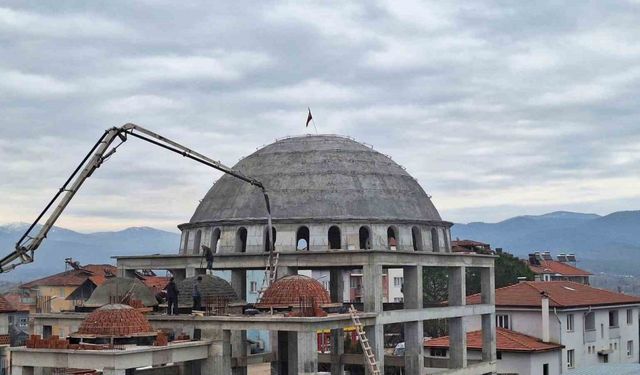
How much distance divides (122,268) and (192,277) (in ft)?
31.6

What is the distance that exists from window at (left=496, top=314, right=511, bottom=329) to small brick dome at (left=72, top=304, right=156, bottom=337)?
3577 centimetres

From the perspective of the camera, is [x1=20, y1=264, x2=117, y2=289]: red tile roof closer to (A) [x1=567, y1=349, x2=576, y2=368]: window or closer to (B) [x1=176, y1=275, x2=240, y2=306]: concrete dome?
(A) [x1=567, y1=349, x2=576, y2=368]: window

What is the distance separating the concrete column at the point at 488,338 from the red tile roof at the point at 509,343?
2604 millimetres

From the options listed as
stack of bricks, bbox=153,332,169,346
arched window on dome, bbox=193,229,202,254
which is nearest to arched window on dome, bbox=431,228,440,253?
arched window on dome, bbox=193,229,202,254

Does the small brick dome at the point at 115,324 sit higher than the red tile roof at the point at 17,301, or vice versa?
the small brick dome at the point at 115,324

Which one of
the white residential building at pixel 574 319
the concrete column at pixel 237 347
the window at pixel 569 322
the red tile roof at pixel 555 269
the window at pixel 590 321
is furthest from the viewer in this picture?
the red tile roof at pixel 555 269

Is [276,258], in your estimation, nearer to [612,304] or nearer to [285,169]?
[285,169]

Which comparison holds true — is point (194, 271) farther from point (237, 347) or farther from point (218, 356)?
point (218, 356)

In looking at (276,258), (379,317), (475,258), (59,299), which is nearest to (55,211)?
(276,258)

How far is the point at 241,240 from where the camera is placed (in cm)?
6238

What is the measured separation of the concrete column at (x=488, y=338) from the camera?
222 ft

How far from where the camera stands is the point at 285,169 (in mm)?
64438

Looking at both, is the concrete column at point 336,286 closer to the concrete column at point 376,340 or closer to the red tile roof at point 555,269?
the concrete column at point 376,340

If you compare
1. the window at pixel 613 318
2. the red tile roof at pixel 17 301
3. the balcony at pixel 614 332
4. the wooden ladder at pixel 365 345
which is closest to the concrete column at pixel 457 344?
the wooden ladder at pixel 365 345
